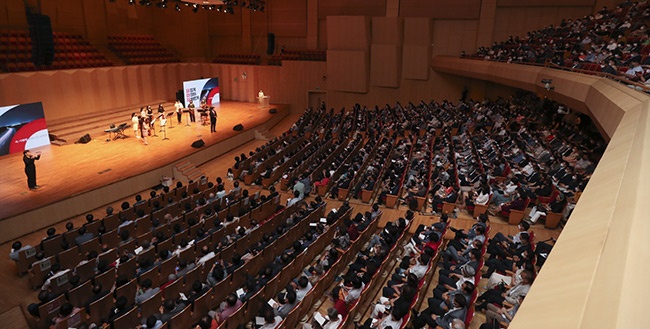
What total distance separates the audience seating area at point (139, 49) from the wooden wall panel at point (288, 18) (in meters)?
A: 5.82

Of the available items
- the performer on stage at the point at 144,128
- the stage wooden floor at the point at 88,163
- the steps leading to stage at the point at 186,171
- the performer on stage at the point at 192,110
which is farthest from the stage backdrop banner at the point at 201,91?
the steps leading to stage at the point at 186,171

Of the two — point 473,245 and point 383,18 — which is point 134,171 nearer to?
point 473,245

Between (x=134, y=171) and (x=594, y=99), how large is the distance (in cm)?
1027

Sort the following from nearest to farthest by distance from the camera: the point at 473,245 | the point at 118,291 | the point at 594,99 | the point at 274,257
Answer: the point at 118,291
the point at 473,245
the point at 274,257
the point at 594,99

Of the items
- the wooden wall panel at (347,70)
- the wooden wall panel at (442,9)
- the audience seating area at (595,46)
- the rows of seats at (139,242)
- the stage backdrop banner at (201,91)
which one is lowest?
the rows of seats at (139,242)

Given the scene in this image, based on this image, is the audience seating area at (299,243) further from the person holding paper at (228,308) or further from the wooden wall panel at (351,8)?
the wooden wall panel at (351,8)

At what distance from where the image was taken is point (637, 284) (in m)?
1.25

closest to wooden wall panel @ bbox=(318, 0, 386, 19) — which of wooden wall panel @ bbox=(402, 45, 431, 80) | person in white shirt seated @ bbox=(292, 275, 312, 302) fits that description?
wooden wall panel @ bbox=(402, 45, 431, 80)

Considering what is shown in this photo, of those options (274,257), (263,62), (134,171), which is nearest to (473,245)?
(274,257)

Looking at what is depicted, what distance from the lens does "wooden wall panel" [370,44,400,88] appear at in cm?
1945

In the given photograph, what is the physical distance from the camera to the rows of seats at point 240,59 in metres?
21.7

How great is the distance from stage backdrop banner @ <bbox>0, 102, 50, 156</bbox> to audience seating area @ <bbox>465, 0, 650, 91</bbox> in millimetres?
14259

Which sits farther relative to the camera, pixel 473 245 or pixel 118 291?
pixel 473 245

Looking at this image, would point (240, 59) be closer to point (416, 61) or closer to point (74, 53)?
point (74, 53)
